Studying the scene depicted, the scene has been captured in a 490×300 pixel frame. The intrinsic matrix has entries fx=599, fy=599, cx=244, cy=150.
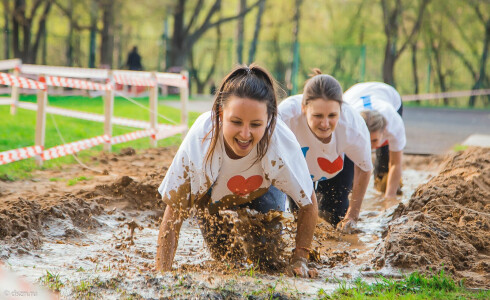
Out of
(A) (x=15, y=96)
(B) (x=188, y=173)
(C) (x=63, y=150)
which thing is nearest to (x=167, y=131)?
(C) (x=63, y=150)

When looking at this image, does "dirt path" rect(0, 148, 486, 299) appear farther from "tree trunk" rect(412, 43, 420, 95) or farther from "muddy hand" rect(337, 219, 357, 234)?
"tree trunk" rect(412, 43, 420, 95)

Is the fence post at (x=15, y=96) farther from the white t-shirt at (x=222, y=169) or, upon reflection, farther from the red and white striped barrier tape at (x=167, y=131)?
the white t-shirt at (x=222, y=169)

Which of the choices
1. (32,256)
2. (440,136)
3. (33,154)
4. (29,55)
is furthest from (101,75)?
(29,55)

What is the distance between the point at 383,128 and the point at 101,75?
533 cm

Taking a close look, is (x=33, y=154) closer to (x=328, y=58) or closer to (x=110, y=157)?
(x=110, y=157)

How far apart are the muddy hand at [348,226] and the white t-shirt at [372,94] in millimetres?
1432

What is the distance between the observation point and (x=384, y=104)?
661cm

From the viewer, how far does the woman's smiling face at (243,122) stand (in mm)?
3572

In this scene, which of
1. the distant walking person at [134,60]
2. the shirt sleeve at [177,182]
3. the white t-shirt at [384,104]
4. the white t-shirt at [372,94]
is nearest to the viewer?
the shirt sleeve at [177,182]

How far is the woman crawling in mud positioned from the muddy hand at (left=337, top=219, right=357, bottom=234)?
192 cm

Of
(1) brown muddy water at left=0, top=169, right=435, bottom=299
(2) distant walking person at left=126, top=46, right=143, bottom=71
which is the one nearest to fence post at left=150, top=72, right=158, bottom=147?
(1) brown muddy water at left=0, top=169, right=435, bottom=299

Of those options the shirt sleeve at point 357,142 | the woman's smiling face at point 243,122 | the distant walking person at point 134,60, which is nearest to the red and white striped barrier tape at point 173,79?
the shirt sleeve at point 357,142

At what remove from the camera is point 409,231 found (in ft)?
14.9

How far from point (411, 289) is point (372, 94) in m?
3.59
